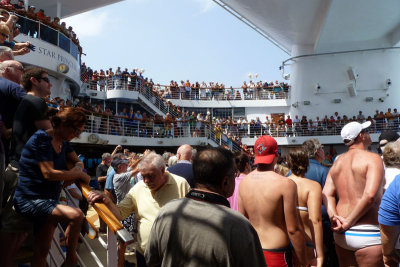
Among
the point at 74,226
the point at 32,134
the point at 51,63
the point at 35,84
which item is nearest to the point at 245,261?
the point at 74,226

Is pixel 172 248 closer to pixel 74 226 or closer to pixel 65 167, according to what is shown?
pixel 74 226

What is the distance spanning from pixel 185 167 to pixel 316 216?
157cm

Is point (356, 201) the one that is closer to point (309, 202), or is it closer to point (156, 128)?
point (309, 202)

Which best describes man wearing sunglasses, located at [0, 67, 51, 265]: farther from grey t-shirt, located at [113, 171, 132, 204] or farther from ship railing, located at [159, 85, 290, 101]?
ship railing, located at [159, 85, 290, 101]

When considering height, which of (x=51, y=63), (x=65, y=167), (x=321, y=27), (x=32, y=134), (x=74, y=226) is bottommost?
(x=74, y=226)

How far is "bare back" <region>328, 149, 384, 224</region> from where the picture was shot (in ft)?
8.44

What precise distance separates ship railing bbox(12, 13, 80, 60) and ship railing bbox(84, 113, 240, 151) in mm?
3707

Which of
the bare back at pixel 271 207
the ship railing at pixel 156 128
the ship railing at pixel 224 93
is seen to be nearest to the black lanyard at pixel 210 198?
the bare back at pixel 271 207

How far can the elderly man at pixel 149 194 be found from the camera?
2.78 m

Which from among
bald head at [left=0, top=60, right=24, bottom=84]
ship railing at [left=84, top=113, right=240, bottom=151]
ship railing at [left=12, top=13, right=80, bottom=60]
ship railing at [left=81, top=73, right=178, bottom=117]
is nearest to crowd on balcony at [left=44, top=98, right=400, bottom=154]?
ship railing at [left=84, top=113, right=240, bottom=151]

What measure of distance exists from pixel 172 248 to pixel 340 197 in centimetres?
198

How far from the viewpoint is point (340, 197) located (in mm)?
2891

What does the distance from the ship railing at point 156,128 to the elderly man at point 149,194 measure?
12682mm

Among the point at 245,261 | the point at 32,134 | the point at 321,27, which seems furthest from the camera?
the point at 321,27
